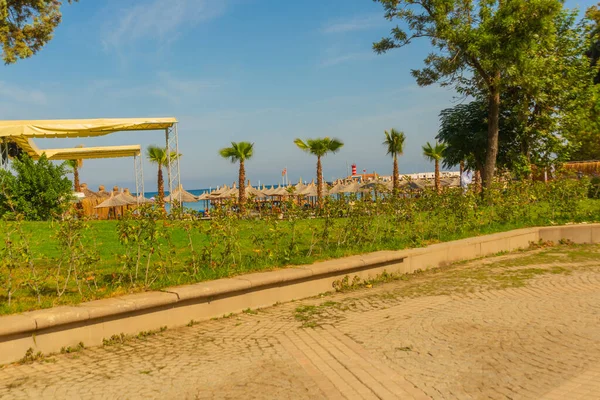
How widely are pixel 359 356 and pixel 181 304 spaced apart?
202 cm

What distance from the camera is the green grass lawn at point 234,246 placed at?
18.0 ft

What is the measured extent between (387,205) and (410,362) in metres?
5.22

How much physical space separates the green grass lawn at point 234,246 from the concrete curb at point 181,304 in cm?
40

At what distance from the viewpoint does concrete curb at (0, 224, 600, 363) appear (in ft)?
13.9

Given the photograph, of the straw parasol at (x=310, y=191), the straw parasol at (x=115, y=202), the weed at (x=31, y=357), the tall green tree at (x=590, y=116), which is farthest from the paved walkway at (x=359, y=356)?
the straw parasol at (x=310, y=191)

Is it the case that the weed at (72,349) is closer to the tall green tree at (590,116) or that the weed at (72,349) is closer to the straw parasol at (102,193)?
the tall green tree at (590,116)

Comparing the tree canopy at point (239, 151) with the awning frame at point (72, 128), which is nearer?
the awning frame at point (72, 128)

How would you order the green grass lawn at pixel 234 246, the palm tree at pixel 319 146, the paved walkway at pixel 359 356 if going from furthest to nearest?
the palm tree at pixel 319 146
the green grass lawn at pixel 234 246
the paved walkway at pixel 359 356

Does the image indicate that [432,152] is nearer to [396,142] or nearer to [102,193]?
[396,142]

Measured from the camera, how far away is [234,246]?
6676mm

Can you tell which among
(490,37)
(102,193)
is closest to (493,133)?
(490,37)

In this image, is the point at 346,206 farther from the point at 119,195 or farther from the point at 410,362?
the point at 119,195

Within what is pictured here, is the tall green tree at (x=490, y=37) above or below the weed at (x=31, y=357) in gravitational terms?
above

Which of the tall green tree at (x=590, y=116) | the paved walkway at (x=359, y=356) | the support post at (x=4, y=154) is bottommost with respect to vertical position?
the paved walkway at (x=359, y=356)
